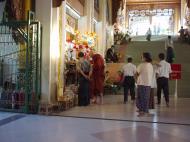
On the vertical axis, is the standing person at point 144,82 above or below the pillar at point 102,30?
below

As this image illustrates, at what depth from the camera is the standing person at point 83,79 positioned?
1195 cm

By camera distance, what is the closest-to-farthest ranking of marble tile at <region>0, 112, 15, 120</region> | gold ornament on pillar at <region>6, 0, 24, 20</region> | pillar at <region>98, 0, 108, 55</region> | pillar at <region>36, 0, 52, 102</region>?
marble tile at <region>0, 112, 15, 120</region> < gold ornament on pillar at <region>6, 0, 24, 20</region> < pillar at <region>36, 0, 52, 102</region> < pillar at <region>98, 0, 108, 55</region>

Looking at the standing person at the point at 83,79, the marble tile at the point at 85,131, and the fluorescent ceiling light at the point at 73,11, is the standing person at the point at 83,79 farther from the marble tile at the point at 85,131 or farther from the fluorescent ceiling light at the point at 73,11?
the fluorescent ceiling light at the point at 73,11

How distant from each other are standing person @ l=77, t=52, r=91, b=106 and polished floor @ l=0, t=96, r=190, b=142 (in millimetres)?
1570

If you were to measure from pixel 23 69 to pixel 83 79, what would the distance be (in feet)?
7.96

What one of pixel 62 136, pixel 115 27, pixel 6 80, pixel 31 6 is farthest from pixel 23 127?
pixel 115 27

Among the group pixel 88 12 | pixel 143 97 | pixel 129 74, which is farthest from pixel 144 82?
pixel 88 12

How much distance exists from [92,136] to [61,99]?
431 cm

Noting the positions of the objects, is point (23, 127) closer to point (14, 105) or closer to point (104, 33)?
point (14, 105)

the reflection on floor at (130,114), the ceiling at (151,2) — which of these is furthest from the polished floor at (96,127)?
the ceiling at (151,2)

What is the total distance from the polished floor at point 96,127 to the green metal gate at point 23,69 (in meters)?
0.52

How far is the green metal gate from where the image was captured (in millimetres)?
9805

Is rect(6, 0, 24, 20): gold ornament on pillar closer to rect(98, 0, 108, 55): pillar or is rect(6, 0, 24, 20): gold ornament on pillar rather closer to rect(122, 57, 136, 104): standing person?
rect(122, 57, 136, 104): standing person

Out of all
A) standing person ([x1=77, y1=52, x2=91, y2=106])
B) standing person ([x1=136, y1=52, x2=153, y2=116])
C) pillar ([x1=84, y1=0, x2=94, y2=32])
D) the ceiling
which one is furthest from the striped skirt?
the ceiling
